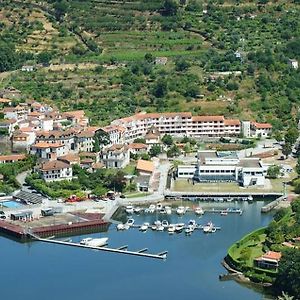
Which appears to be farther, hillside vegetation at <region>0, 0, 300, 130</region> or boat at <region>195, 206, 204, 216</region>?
hillside vegetation at <region>0, 0, 300, 130</region>

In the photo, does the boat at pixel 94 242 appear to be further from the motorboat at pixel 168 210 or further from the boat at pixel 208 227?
the motorboat at pixel 168 210

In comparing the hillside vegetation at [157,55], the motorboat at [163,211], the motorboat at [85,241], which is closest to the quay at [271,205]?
the motorboat at [163,211]

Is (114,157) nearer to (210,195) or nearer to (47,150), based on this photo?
(47,150)

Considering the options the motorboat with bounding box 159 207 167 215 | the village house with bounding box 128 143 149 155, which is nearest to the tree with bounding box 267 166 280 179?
the motorboat with bounding box 159 207 167 215

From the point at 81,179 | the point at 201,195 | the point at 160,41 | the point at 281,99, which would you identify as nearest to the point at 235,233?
the point at 201,195

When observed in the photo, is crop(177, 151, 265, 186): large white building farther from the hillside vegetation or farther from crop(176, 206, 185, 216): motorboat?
the hillside vegetation

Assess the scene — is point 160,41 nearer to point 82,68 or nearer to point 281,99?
point 82,68
